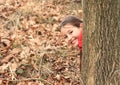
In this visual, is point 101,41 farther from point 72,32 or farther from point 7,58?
point 7,58

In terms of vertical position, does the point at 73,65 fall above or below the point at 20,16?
below

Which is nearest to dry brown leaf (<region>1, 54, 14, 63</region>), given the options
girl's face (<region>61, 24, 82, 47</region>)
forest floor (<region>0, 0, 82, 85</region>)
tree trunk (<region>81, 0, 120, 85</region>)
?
forest floor (<region>0, 0, 82, 85</region>)

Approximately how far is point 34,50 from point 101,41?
2.01 metres

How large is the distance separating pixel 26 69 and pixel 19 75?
14 centimetres

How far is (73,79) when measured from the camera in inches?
160

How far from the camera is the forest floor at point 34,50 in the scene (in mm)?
4062

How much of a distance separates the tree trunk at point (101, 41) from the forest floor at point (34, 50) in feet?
3.81

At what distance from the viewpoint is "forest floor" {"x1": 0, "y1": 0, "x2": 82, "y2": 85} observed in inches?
160

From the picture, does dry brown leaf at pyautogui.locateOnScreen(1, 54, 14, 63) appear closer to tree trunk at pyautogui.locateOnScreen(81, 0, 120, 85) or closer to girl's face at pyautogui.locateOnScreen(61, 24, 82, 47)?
girl's face at pyautogui.locateOnScreen(61, 24, 82, 47)

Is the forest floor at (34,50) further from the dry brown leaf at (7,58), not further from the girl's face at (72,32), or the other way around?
the girl's face at (72,32)

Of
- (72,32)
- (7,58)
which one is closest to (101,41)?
(72,32)

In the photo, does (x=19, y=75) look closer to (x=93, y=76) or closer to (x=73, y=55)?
(x=73, y=55)

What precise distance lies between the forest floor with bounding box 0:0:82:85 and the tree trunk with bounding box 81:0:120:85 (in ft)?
3.81

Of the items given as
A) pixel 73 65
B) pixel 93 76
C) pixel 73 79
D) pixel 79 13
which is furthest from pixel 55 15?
pixel 93 76
